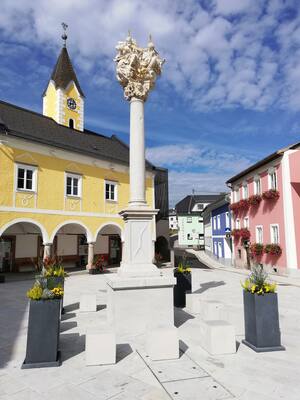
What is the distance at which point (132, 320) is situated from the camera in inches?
288

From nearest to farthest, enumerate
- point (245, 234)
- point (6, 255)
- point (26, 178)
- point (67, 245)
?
point (26, 178)
point (6, 255)
point (67, 245)
point (245, 234)

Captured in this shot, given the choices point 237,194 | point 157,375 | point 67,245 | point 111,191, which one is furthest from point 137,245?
point 237,194

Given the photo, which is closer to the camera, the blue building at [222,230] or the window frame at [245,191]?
the window frame at [245,191]

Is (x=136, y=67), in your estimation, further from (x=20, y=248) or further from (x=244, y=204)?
(x=244, y=204)

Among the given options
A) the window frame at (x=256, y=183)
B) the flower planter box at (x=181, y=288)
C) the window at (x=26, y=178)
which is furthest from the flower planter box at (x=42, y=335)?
the window frame at (x=256, y=183)

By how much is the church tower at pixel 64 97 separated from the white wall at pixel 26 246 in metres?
10.3

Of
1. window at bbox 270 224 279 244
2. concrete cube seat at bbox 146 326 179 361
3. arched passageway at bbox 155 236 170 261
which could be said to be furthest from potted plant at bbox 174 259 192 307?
arched passageway at bbox 155 236 170 261

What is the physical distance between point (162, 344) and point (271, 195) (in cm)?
1709

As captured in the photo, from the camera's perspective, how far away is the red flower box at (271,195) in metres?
20.4

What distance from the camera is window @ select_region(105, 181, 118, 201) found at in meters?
23.4

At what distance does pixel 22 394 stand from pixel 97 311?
547 cm

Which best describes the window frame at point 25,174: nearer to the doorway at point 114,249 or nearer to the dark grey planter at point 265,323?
the doorway at point 114,249

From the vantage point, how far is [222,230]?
3203 cm

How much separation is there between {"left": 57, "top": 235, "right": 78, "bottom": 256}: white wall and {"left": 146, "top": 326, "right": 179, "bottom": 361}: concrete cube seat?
19.1 meters
